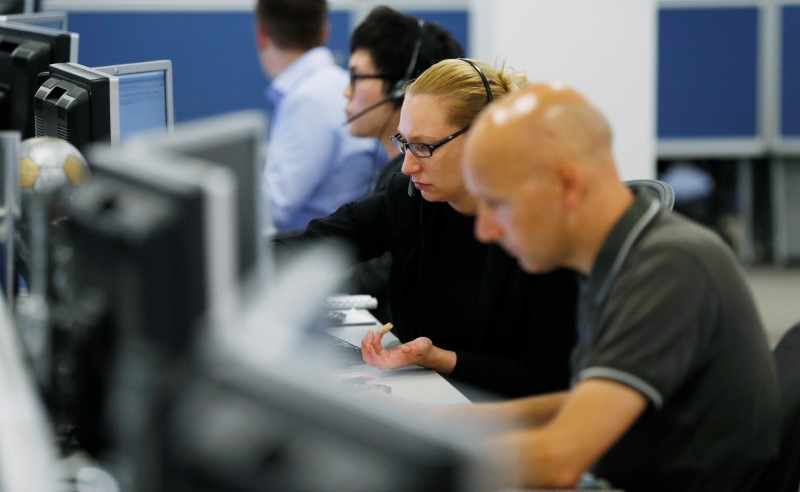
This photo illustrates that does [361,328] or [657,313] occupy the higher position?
[657,313]

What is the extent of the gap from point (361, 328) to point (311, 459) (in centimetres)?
168

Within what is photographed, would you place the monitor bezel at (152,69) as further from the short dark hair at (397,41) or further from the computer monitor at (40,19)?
the short dark hair at (397,41)

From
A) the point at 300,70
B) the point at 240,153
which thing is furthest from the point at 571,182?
the point at 300,70

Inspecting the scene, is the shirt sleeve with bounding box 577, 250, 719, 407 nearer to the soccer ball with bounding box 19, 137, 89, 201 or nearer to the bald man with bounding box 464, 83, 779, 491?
the bald man with bounding box 464, 83, 779, 491

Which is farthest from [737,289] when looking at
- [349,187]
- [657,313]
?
[349,187]

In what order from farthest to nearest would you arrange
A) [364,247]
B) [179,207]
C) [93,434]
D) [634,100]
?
[634,100], [364,247], [93,434], [179,207]

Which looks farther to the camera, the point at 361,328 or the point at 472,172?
the point at 361,328

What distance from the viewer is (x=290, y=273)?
860 mm

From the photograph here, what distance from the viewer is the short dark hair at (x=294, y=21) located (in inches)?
149

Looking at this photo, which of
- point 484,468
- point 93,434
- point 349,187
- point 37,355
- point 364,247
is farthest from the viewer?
point 349,187

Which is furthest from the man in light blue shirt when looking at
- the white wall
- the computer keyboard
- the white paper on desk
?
the computer keyboard

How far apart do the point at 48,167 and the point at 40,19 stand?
1406 mm

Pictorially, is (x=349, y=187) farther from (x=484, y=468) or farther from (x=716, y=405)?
(x=484, y=468)

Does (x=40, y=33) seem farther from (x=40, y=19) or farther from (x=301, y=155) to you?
(x=301, y=155)
